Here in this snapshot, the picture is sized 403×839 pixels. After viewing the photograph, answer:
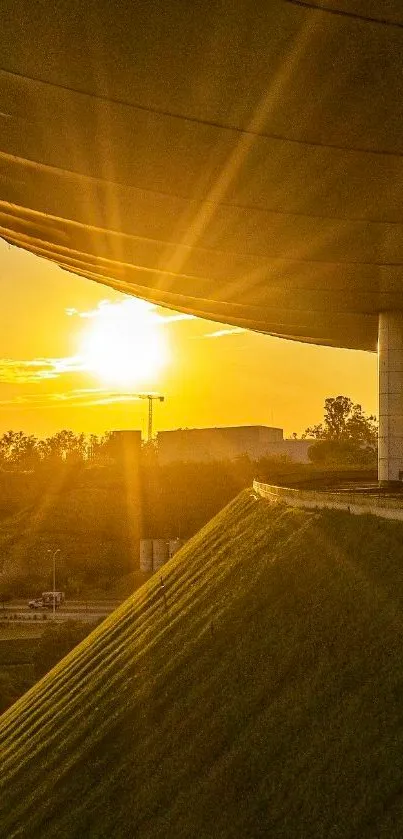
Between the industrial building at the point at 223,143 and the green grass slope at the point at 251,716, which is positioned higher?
the industrial building at the point at 223,143

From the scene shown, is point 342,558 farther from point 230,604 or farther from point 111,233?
point 111,233

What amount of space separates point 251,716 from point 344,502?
6814 mm

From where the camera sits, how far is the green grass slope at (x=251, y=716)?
11.7 m

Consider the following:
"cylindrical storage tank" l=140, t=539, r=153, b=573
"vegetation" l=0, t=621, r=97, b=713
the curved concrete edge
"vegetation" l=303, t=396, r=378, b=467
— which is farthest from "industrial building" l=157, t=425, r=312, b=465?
the curved concrete edge

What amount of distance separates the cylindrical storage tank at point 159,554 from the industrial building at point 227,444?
98410 mm

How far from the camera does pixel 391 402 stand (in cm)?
3378

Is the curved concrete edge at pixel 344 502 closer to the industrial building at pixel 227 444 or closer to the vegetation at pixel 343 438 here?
the vegetation at pixel 343 438

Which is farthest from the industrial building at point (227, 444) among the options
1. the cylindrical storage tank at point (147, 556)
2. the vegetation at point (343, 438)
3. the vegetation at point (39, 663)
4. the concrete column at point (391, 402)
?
the concrete column at point (391, 402)

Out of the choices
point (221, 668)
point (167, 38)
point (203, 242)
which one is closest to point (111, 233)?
point (203, 242)

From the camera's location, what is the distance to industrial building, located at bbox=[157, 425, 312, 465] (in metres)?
165

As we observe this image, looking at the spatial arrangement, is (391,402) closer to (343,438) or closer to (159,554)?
(159,554)

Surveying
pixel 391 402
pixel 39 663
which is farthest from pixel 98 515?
pixel 391 402

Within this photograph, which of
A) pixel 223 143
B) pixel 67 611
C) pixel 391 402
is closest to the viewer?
pixel 223 143

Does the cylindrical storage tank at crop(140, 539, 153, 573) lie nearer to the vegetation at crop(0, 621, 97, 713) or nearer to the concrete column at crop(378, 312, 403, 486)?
the vegetation at crop(0, 621, 97, 713)
